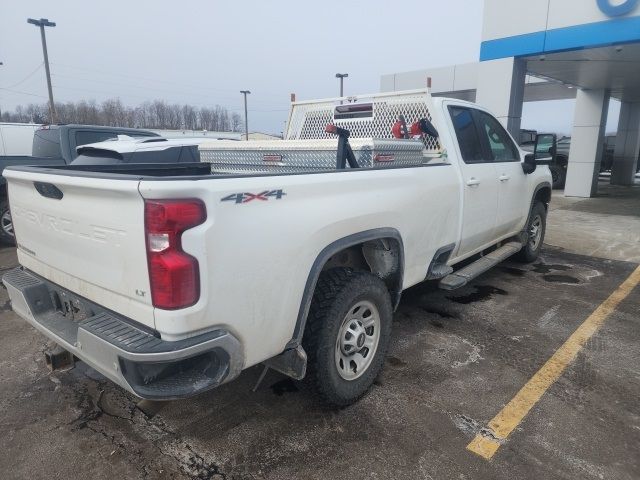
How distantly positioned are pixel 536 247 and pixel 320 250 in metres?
4.85

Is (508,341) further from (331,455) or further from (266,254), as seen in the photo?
(266,254)

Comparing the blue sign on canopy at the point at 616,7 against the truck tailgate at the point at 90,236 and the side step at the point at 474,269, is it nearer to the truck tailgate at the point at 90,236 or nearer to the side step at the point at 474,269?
the side step at the point at 474,269

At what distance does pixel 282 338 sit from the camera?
2389 millimetres

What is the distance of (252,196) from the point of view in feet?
6.89

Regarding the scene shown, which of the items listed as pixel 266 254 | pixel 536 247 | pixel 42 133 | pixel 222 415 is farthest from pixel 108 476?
pixel 42 133

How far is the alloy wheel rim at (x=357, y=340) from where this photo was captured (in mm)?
2836

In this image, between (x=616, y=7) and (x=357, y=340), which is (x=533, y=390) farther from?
(x=616, y=7)

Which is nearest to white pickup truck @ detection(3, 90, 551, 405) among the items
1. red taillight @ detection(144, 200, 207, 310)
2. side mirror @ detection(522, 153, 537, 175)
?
red taillight @ detection(144, 200, 207, 310)

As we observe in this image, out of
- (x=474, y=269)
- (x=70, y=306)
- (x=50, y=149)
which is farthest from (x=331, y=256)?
(x=50, y=149)

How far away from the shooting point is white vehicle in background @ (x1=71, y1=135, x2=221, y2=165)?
6.24 meters

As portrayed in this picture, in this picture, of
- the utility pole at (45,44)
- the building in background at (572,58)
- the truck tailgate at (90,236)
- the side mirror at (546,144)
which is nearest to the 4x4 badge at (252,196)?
the truck tailgate at (90,236)

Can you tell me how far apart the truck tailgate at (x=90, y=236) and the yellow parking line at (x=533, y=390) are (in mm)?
1995

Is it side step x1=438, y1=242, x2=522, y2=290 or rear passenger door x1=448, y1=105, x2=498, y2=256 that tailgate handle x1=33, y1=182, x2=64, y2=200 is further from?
rear passenger door x1=448, y1=105, x2=498, y2=256

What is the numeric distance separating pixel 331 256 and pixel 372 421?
3.51ft
